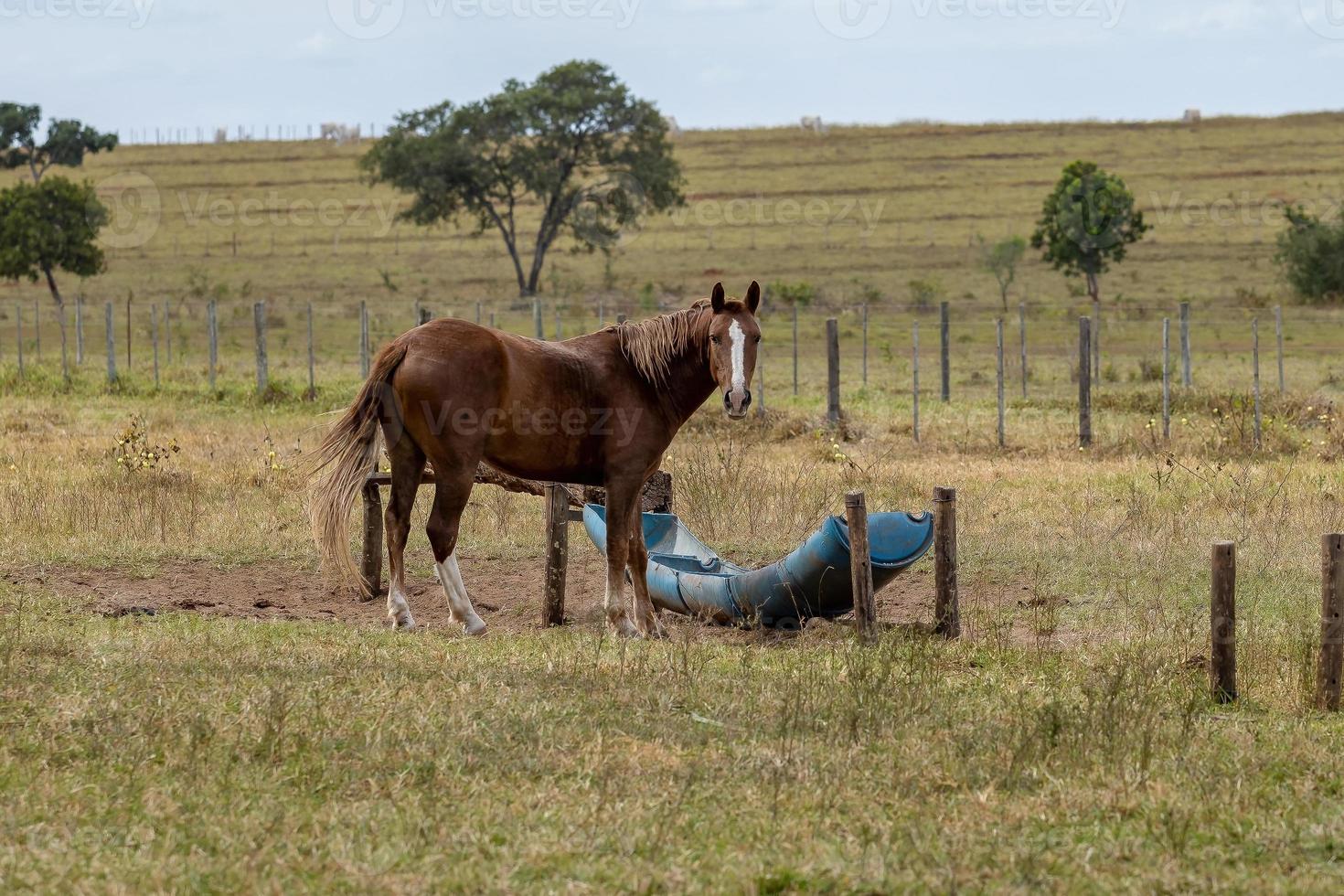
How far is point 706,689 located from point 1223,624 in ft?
8.10

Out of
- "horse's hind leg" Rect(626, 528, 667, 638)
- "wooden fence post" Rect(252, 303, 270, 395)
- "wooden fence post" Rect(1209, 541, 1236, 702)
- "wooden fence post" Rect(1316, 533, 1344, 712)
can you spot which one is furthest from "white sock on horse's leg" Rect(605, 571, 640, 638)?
"wooden fence post" Rect(252, 303, 270, 395)

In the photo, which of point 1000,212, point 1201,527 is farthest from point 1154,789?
point 1000,212

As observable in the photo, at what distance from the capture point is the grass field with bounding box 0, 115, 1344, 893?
15.8 ft

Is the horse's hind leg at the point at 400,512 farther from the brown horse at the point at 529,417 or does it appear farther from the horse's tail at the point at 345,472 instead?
the horse's tail at the point at 345,472

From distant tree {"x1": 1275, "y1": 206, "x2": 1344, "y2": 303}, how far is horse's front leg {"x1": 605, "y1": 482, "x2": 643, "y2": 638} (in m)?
33.9

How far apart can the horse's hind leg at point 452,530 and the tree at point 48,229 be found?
37939 mm

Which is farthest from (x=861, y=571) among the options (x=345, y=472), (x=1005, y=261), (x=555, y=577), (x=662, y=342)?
(x=1005, y=261)

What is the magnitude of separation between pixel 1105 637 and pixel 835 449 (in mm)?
7128

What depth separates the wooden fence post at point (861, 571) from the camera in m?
8.19

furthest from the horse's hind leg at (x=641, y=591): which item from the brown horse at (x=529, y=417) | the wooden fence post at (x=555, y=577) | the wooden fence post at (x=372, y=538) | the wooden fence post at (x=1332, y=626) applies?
the wooden fence post at (x=1332, y=626)

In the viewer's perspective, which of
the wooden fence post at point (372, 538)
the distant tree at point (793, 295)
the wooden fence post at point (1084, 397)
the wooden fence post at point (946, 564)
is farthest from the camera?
the distant tree at point (793, 295)

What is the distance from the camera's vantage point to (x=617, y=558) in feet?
29.0

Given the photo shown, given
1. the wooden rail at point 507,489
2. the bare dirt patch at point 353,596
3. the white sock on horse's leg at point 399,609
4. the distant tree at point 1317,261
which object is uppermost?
the distant tree at point 1317,261

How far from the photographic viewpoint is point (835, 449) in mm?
15727
